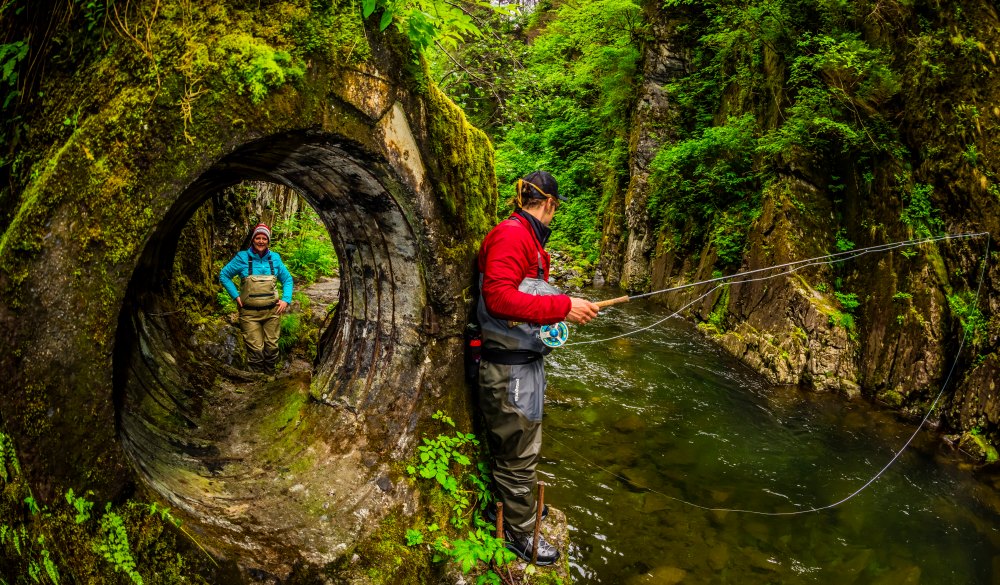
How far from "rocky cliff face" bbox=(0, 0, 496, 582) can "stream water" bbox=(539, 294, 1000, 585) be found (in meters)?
2.49

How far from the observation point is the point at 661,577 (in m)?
4.43

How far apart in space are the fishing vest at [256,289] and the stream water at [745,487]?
452 centimetres

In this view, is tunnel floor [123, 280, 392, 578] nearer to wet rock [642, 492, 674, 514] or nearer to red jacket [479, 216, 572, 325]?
red jacket [479, 216, 572, 325]

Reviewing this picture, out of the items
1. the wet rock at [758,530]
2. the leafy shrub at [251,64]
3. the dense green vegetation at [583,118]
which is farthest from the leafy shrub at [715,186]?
the leafy shrub at [251,64]

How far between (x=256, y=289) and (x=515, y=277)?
17.2 ft

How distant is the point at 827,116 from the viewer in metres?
9.78

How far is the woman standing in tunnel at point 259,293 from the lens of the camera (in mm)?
7137

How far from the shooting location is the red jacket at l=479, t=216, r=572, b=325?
128 inches

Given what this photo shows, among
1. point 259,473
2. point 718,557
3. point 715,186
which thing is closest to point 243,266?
point 259,473

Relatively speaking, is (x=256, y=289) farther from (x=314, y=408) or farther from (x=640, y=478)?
(x=640, y=478)

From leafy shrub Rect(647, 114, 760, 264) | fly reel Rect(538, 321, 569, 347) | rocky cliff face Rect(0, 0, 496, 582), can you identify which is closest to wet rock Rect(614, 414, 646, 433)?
rocky cliff face Rect(0, 0, 496, 582)

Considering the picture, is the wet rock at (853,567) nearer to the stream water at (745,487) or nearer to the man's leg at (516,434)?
the stream water at (745,487)

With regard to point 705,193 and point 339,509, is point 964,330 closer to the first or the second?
point 705,193

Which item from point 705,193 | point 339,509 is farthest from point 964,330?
point 339,509
